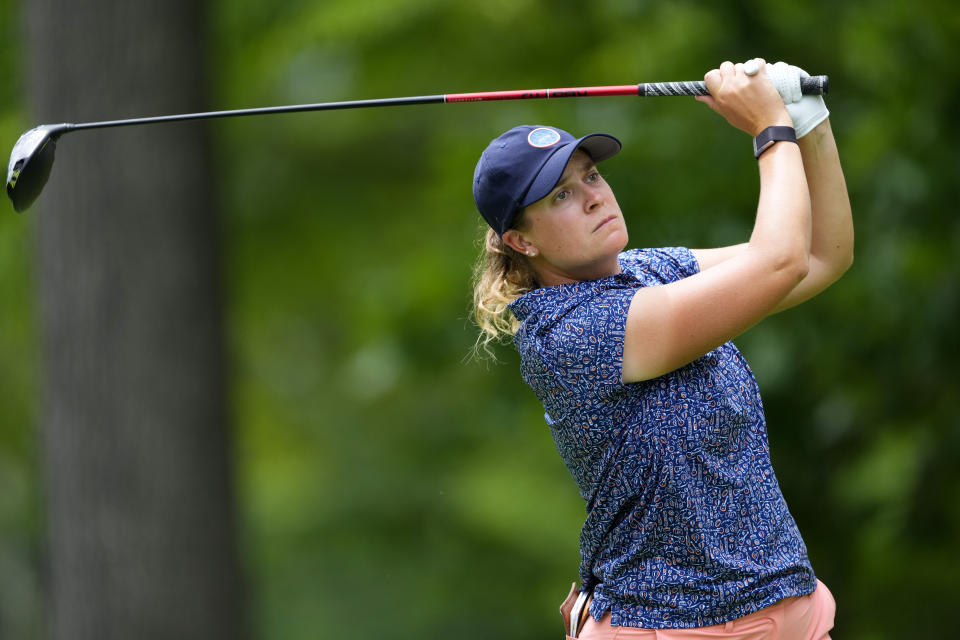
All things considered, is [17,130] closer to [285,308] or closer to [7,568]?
[285,308]

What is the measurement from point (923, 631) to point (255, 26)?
4.94m

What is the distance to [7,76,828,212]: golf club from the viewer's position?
7.63 feet

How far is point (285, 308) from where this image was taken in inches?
381

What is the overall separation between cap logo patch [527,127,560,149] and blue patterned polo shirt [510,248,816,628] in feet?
0.88

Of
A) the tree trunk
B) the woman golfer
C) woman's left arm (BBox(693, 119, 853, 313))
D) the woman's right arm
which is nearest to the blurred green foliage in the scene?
the tree trunk

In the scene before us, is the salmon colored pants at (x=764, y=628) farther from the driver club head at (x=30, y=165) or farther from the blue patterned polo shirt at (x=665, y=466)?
the driver club head at (x=30, y=165)

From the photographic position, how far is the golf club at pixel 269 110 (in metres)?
2.33

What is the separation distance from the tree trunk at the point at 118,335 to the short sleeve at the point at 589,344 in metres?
3.36

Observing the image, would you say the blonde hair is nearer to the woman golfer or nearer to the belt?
the woman golfer

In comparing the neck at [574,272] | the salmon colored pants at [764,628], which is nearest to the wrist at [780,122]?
the neck at [574,272]

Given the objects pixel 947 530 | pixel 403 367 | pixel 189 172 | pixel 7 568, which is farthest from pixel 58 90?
pixel 7 568

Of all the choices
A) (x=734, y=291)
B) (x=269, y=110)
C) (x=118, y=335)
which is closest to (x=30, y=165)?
(x=269, y=110)

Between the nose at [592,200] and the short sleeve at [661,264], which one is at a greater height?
the nose at [592,200]

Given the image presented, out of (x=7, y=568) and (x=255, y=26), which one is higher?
(x=255, y=26)
